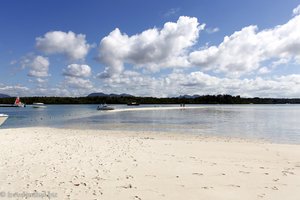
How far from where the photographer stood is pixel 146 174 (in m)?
10.6

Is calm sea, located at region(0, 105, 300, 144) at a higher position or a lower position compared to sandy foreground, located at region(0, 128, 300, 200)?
lower

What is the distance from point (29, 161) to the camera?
12508 mm

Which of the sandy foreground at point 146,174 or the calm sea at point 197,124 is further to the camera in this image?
the calm sea at point 197,124

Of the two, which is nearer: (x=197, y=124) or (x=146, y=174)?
(x=146, y=174)

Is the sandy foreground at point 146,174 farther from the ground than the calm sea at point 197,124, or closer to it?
farther from the ground

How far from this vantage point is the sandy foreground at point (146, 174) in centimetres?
852

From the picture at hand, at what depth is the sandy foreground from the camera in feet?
27.9

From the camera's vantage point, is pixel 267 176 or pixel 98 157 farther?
pixel 98 157

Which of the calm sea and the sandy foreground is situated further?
the calm sea

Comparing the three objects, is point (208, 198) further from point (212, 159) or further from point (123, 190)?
point (212, 159)

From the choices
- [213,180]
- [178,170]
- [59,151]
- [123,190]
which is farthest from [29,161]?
[213,180]

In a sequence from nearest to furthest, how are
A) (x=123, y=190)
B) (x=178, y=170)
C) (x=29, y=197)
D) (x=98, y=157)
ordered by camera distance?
(x=29, y=197) < (x=123, y=190) < (x=178, y=170) < (x=98, y=157)

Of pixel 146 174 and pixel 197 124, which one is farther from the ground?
pixel 146 174

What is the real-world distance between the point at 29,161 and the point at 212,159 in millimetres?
8712
